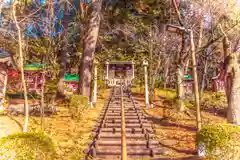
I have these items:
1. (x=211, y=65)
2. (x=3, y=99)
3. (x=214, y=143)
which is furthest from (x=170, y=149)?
(x=211, y=65)

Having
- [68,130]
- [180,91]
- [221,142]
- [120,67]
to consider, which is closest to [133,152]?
[221,142]

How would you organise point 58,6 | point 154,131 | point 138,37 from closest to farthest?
point 154,131 < point 58,6 < point 138,37

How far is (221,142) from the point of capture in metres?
4.90

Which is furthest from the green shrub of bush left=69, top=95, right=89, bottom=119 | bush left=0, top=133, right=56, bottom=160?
bush left=0, top=133, right=56, bottom=160

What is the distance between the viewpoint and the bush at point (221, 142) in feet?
15.7

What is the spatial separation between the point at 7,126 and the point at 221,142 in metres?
7.40

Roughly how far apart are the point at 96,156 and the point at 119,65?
1707cm

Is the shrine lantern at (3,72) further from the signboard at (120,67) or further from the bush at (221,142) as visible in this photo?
the signboard at (120,67)

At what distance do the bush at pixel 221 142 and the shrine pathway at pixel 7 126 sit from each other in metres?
6.40

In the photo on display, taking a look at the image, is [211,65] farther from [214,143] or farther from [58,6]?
[214,143]

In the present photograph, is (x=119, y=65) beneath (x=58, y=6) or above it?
beneath

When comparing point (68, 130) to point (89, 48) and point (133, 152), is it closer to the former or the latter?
point (133, 152)

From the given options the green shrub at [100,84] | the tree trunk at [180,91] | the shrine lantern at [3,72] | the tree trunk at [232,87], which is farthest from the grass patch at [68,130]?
the green shrub at [100,84]

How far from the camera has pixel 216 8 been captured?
1468 cm
